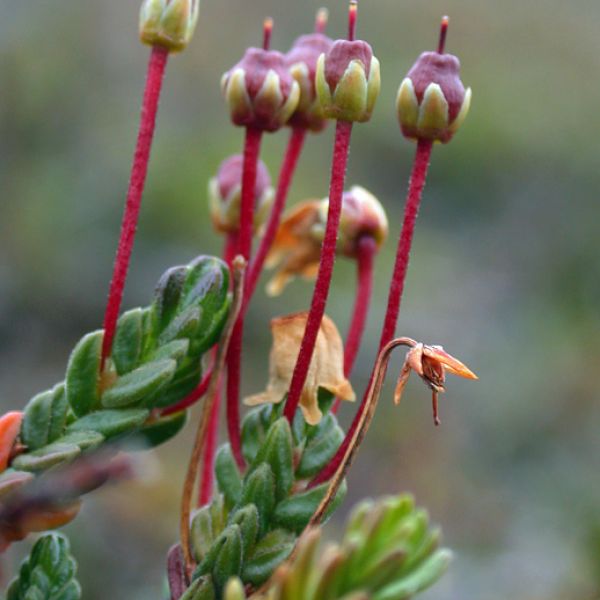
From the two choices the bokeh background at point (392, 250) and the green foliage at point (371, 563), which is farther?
the bokeh background at point (392, 250)

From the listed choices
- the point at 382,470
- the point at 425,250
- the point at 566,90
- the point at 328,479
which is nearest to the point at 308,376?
the point at 328,479

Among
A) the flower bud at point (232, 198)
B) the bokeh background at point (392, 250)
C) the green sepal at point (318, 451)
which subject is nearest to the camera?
the green sepal at point (318, 451)

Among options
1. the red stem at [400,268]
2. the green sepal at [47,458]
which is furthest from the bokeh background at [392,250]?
the green sepal at [47,458]

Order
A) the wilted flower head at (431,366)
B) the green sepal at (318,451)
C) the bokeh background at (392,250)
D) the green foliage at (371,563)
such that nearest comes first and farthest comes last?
the green foliage at (371,563) < the wilted flower head at (431,366) < the green sepal at (318,451) < the bokeh background at (392,250)

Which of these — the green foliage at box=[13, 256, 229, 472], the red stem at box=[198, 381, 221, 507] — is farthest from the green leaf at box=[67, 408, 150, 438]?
the red stem at box=[198, 381, 221, 507]

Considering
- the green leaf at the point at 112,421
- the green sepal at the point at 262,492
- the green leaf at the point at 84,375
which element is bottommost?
the green sepal at the point at 262,492

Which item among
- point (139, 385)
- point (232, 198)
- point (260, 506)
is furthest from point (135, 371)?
point (232, 198)

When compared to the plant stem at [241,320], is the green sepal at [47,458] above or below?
below

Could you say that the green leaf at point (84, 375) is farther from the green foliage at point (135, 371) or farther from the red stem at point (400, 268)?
the red stem at point (400, 268)
